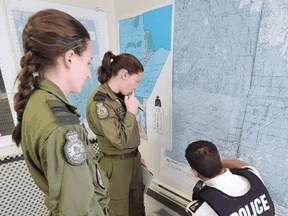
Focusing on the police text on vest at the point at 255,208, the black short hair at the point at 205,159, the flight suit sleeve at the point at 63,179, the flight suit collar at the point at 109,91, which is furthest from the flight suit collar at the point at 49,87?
the police text on vest at the point at 255,208

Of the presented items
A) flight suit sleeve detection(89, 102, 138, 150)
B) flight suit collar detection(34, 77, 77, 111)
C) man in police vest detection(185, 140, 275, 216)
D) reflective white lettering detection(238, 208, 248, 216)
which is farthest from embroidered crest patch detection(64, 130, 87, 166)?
reflective white lettering detection(238, 208, 248, 216)

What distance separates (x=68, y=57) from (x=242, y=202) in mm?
871

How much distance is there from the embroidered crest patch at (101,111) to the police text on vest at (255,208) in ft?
2.51

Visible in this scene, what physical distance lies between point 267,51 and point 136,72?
2.36 ft

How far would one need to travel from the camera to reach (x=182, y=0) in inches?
45.0

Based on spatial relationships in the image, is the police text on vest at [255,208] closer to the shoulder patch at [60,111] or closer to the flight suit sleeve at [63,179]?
the flight suit sleeve at [63,179]

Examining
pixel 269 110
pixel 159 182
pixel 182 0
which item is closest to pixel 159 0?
pixel 182 0

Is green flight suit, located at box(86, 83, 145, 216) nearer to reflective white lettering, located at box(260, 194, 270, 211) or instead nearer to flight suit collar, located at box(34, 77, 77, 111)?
flight suit collar, located at box(34, 77, 77, 111)

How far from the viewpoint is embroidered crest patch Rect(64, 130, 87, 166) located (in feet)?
1.67

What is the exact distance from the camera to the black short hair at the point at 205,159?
2.68 feet

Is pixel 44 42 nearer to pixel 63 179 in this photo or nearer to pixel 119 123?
pixel 63 179

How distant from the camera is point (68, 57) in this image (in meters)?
0.58

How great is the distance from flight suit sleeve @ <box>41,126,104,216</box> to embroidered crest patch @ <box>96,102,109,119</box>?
46cm

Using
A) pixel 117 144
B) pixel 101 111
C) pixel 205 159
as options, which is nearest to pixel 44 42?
pixel 101 111
